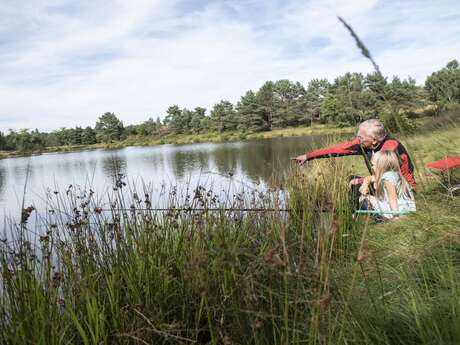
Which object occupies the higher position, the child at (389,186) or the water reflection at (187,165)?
the child at (389,186)

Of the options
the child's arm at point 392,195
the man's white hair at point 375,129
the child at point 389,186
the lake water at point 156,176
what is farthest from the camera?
the lake water at point 156,176

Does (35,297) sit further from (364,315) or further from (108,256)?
(364,315)

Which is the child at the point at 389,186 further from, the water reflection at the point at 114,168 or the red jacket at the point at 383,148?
the water reflection at the point at 114,168

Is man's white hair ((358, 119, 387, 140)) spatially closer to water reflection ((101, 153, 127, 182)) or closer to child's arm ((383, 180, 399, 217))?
child's arm ((383, 180, 399, 217))

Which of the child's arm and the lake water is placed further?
the lake water

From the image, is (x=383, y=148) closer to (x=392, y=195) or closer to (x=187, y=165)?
(x=392, y=195)

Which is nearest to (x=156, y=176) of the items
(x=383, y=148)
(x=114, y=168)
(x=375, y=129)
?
(x=114, y=168)

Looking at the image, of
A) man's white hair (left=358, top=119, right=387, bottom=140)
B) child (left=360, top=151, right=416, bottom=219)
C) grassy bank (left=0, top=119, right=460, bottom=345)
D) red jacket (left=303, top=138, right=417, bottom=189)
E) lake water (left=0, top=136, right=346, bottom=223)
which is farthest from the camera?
lake water (left=0, top=136, right=346, bottom=223)

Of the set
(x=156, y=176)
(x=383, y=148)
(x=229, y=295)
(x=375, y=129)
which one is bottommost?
(x=156, y=176)

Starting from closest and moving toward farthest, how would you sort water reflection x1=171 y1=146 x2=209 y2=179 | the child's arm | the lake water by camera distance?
the child's arm
the lake water
water reflection x1=171 y1=146 x2=209 y2=179

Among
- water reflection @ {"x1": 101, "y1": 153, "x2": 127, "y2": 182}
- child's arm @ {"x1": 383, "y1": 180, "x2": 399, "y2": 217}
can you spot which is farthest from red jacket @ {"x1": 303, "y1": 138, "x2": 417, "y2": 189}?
water reflection @ {"x1": 101, "y1": 153, "x2": 127, "y2": 182}

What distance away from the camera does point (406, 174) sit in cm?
376

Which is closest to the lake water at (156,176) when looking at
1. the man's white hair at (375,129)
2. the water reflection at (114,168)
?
the water reflection at (114,168)

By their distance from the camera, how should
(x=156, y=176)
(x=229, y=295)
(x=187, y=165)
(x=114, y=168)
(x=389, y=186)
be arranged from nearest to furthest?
(x=229, y=295)
(x=114, y=168)
(x=389, y=186)
(x=156, y=176)
(x=187, y=165)
